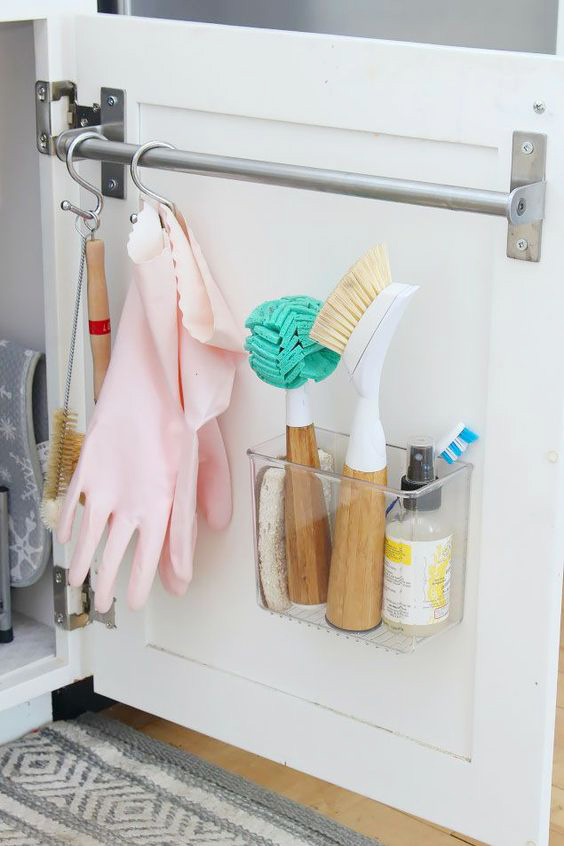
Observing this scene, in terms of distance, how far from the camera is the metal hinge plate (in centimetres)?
112

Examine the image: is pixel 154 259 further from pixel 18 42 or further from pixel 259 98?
pixel 18 42

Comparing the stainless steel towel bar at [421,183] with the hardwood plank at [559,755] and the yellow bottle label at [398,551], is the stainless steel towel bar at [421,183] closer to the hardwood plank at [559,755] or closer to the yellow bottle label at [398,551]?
the yellow bottle label at [398,551]

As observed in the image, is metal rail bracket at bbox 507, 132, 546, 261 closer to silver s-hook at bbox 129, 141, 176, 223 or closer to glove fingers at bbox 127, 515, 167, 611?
silver s-hook at bbox 129, 141, 176, 223

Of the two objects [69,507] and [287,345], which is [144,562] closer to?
[69,507]

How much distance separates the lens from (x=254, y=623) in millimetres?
1173

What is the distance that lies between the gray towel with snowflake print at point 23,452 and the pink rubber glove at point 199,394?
297 millimetres

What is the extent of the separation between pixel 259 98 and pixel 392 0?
0.48 m

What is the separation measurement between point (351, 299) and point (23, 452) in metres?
0.60

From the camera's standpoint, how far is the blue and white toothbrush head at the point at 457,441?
0.97m

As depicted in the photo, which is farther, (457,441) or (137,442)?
(137,442)

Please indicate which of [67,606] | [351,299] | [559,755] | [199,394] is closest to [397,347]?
[351,299]

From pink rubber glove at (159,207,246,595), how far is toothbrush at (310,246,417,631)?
0.15m

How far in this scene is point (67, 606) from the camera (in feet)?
4.39

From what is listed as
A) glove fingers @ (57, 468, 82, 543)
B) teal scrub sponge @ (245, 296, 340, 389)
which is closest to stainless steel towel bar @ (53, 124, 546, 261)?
teal scrub sponge @ (245, 296, 340, 389)
